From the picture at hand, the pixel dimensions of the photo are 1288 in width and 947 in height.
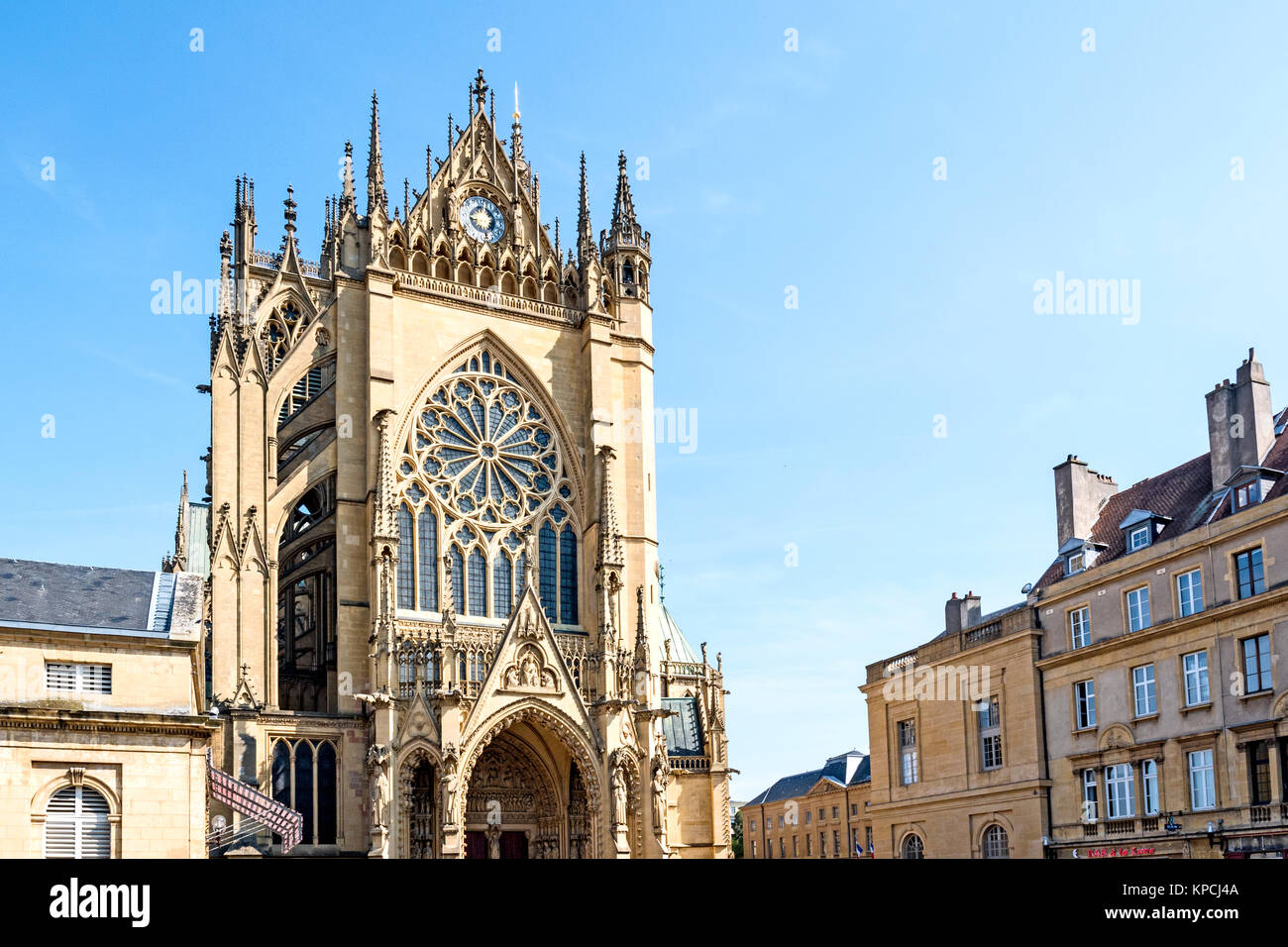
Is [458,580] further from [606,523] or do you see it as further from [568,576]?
[606,523]

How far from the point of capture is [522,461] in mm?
45906

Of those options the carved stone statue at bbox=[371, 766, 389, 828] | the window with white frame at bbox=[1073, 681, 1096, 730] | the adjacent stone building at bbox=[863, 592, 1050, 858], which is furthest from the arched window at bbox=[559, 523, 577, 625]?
the window with white frame at bbox=[1073, 681, 1096, 730]

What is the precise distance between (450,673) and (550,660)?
3.11 m

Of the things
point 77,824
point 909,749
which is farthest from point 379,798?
point 909,749

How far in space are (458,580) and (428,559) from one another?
3.84ft

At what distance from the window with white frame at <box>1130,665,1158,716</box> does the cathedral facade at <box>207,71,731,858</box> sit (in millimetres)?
13777

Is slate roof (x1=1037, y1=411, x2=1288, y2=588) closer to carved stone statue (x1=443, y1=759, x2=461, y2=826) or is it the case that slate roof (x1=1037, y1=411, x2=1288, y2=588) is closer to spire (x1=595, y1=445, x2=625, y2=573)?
spire (x1=595, y1=445, x2=625, y2=573)

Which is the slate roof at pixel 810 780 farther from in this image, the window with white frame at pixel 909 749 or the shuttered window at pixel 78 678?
the shuttered window at pixel 78 678

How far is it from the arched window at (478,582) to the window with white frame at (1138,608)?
19291 mm

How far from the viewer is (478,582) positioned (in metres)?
44.0
